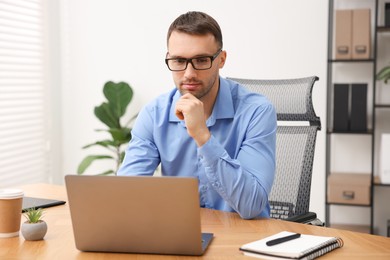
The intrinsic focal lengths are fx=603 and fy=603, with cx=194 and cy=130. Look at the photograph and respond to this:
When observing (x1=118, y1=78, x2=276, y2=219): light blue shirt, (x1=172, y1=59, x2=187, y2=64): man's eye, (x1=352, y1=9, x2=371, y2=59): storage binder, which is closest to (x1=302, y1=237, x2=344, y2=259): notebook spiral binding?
(x1=118, y1=78, x2=276, y2=219): light blue shirt

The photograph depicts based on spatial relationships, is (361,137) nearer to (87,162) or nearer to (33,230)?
(87,162)

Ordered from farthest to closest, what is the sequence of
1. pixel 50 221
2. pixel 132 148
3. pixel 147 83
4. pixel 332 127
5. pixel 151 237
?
pixel 147 83, pixel 332 127, pixel 132 148, pixel 50 221, pixel 151 237

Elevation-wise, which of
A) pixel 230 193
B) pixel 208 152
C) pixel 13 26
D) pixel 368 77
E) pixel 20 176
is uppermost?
pixel 13 26

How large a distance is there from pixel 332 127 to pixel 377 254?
242cm

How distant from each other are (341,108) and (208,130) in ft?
6.86

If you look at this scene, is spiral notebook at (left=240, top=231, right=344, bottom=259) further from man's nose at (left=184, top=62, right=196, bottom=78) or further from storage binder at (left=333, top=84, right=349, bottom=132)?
storage binder at (left=333, top=84, right=349, bottom=132)

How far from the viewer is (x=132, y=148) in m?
2.15

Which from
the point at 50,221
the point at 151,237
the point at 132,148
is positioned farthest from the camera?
the point at 132,148

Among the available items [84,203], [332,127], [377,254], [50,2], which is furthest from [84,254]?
[50,2]

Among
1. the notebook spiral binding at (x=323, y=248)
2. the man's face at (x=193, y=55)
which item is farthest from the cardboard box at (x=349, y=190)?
the notebook spiral binding at (x=323, y=248)

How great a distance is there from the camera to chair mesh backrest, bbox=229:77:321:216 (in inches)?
91.3

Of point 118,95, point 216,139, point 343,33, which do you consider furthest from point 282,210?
point 118,95

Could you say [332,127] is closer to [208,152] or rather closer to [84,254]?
[208,152]

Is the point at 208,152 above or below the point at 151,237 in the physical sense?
above
